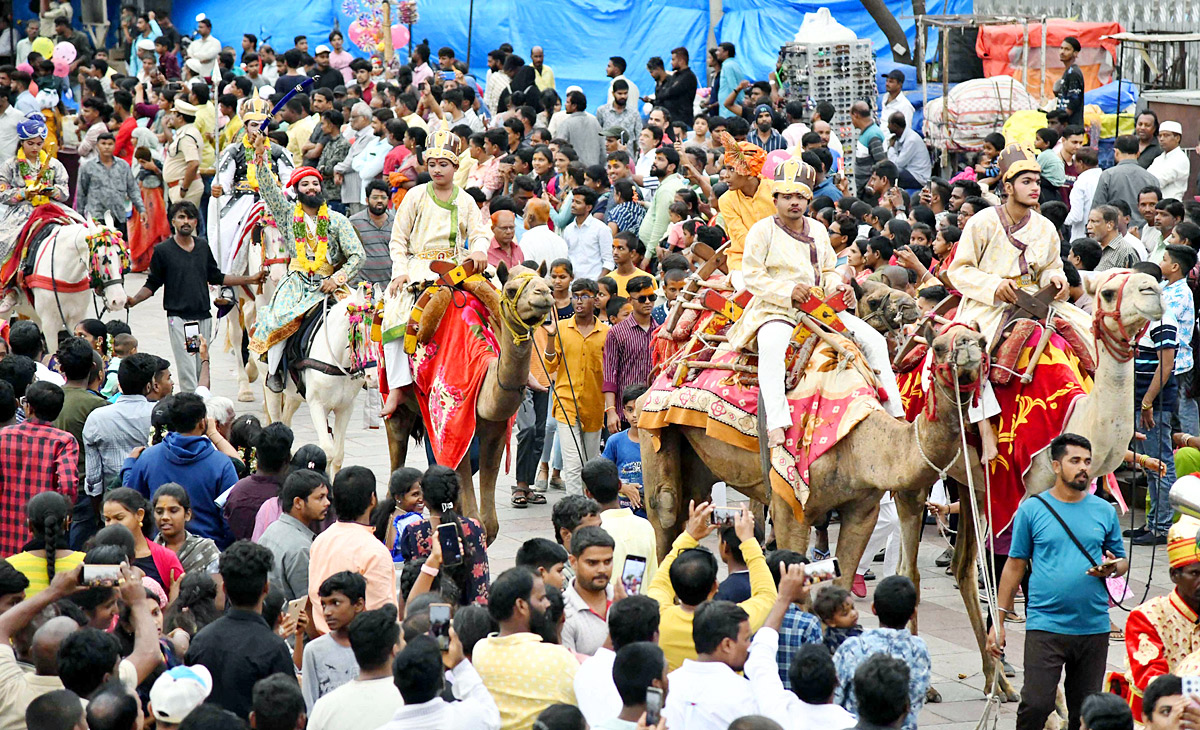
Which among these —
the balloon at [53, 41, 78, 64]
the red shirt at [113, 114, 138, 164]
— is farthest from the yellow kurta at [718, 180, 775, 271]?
the balloon at [53, 41, 78, 64]

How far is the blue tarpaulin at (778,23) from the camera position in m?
26.5

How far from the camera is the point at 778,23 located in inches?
1062

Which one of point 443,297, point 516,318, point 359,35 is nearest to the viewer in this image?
point 516,318

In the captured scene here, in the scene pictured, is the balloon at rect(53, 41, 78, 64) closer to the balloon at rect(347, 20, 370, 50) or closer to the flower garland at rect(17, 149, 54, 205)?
the balloon at rect(347, 20, 370, 50)

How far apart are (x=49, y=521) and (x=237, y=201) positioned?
952 centimetres

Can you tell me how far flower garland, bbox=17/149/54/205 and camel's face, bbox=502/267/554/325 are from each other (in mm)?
6975

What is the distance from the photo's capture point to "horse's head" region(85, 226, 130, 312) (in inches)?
560

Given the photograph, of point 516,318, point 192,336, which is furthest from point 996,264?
point 192,336

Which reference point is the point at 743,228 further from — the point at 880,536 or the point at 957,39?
the point at 957,39

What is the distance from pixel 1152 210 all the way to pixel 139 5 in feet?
82.8

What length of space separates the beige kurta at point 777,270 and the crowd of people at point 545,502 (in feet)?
0.07

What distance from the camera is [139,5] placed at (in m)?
33.2

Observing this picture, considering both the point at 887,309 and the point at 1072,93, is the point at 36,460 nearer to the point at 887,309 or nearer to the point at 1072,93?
the point at 887,309

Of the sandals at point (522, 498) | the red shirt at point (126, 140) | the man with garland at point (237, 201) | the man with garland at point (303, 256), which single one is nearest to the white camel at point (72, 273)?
the man with garland at point (237, 201)
